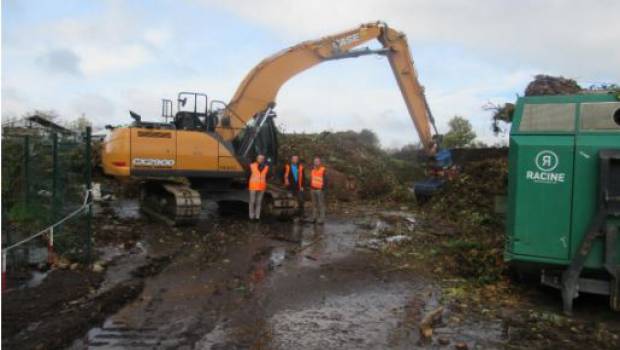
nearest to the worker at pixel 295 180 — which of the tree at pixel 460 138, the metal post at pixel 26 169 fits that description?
the metal post at pixel 26 169

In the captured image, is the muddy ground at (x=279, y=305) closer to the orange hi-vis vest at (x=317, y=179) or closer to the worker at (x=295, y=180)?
the orange hi-vis vest at (x=317, y=179)

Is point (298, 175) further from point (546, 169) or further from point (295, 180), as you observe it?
point (546, 169)

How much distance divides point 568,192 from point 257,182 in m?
7.90

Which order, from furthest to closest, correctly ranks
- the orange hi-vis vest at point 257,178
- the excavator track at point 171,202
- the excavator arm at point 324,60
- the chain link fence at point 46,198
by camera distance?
the excavator arm at point 324,60 < the orange hi-vis vest at point 257,178 < the excavator track at point 171,202 < the chain link fence at point 46,198

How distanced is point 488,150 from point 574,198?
10161 millimetres

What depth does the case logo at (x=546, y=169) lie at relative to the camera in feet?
20.9

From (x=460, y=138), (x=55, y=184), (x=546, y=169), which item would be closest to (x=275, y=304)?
(x=546, y=169)

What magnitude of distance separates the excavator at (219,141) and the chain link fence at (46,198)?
7.56 ft

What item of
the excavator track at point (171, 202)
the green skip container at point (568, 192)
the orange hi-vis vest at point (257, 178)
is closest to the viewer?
the green skip container at point (568, 192)

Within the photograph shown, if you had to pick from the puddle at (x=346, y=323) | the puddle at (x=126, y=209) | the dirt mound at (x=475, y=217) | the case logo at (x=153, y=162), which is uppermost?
the case logo at (x=153, y=162)

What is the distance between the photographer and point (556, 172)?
6.36 m

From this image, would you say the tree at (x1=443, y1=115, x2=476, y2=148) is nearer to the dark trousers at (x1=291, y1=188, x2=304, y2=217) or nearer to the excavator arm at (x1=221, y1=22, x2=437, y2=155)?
the excavator arm at (x1=221, y1=22, x2=437, y2=155)

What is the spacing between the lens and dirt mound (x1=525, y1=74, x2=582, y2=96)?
1251 cm

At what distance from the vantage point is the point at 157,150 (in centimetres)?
1252
